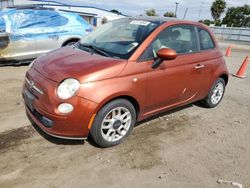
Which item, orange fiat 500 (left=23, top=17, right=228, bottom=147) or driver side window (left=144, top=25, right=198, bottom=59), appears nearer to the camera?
orange fiat 500 (left=23, top=17, right=228, bottom=147)

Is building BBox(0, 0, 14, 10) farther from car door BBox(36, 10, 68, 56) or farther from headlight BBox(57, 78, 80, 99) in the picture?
headlight BBox(57, 78, 80, 99)

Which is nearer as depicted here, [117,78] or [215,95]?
[117,78]

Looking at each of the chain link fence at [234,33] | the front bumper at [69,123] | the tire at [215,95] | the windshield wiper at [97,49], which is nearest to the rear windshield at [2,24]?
the windshield wiper at [97,49]

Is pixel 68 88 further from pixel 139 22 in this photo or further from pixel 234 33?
pixel 234 33

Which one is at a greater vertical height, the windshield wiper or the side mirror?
the side mirror

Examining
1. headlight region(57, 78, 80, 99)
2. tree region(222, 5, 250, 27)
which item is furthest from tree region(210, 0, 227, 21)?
headlight region(57, 78, 80, 99)

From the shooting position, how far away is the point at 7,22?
7.81 metres

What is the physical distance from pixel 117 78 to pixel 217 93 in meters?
3.02

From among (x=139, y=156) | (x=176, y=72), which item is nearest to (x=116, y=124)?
(x=139, y=156)

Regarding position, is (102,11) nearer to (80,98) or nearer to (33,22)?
(33,22)

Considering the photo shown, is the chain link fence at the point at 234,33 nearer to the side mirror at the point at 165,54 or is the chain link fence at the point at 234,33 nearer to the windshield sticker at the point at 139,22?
the windshield sticker at the point at 139,22

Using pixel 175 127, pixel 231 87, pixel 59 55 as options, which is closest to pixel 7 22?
pixel 59 55

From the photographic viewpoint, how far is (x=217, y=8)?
6400cm

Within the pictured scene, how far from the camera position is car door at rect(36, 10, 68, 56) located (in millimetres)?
7922
